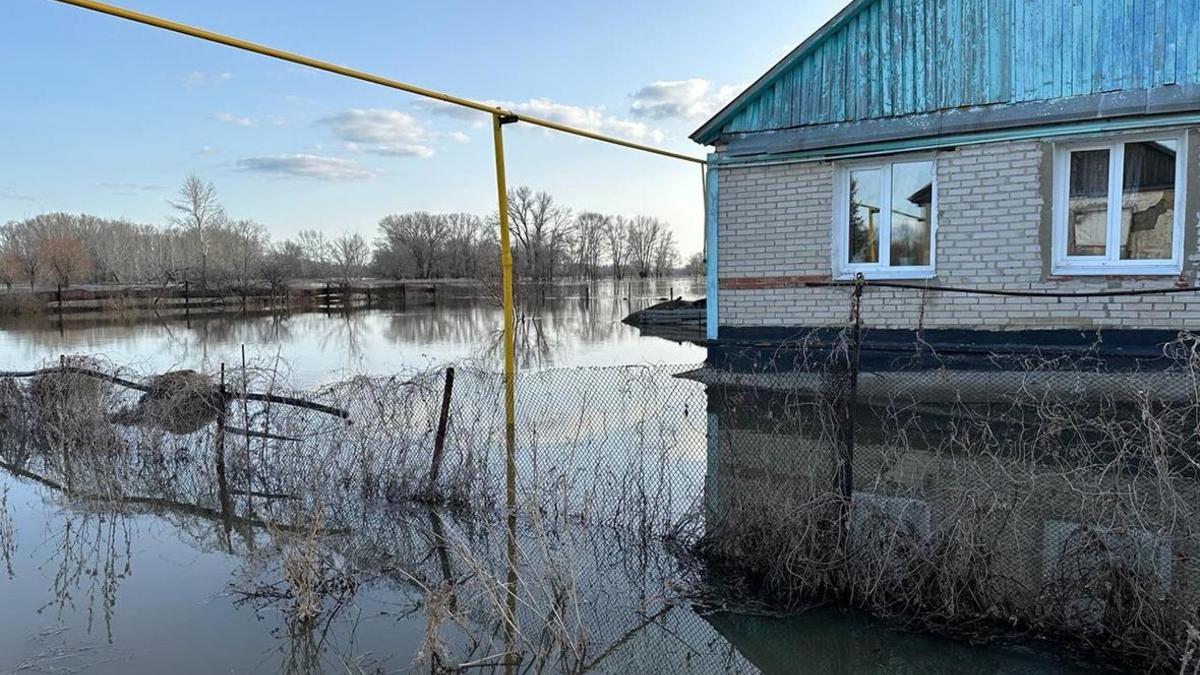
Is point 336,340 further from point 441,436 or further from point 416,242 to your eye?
point 416,242

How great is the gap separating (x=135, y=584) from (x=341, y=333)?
2548cm

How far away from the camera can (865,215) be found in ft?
32.0

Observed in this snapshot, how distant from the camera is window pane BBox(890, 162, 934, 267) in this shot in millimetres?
9398

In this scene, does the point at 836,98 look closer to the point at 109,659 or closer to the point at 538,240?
the point at 109,659

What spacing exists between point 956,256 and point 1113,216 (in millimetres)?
1591

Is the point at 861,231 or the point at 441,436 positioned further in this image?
the point at 861,231

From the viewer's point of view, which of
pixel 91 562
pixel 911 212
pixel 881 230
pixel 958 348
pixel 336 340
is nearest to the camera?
pixel 91 562

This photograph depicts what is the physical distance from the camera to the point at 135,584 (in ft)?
17.7

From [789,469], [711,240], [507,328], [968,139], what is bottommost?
[789,469]

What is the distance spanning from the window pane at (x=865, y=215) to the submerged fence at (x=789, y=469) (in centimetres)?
110

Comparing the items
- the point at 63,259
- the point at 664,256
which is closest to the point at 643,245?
the point at 664,256

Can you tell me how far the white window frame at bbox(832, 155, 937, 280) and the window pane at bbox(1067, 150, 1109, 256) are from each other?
142cm

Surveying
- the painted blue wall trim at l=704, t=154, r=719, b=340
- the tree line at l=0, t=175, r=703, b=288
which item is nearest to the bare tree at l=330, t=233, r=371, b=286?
the tree line at l=0, t=175, r=703, b=288

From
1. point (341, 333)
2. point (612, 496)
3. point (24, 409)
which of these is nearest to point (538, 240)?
point (341, 333)
